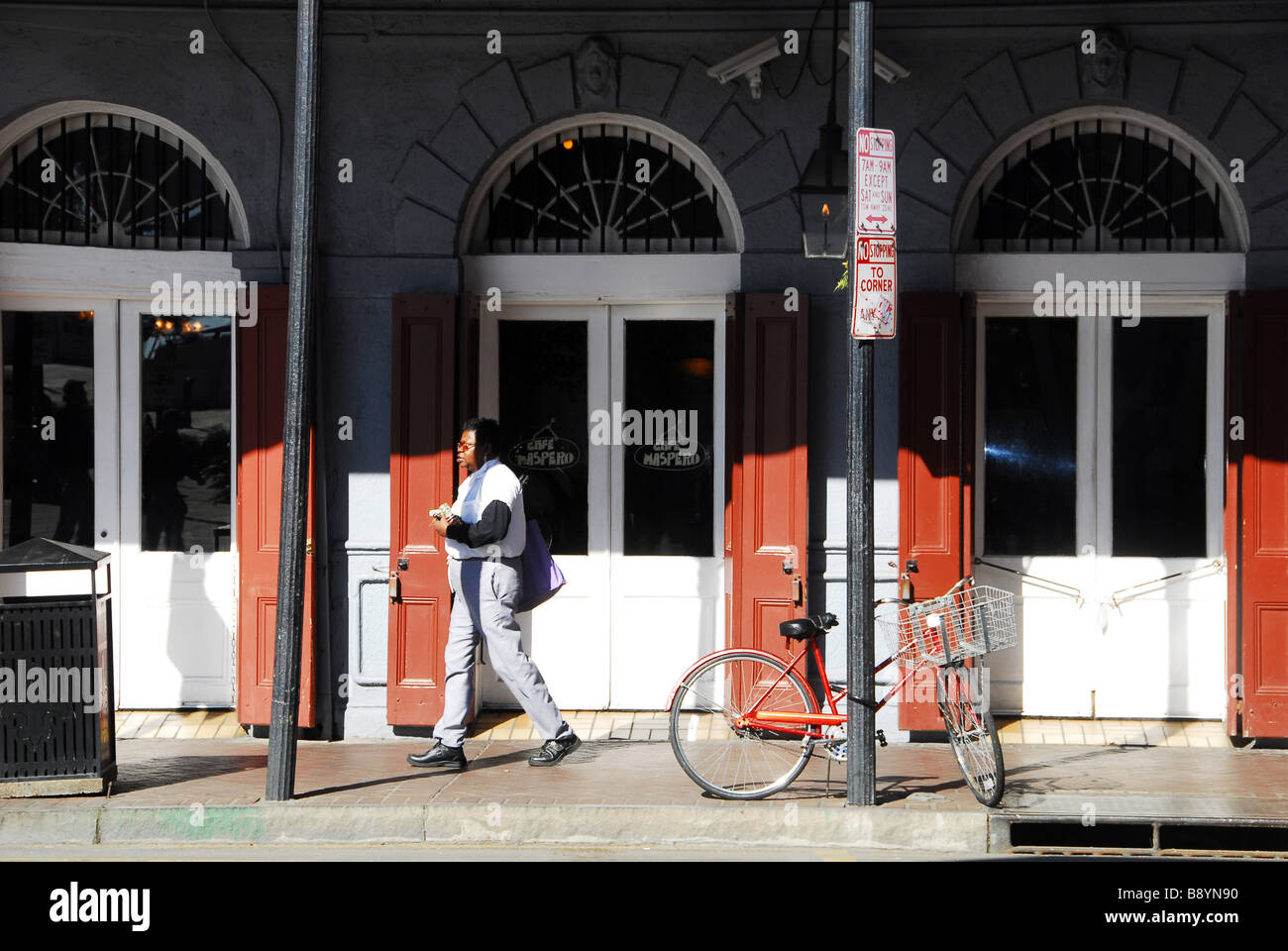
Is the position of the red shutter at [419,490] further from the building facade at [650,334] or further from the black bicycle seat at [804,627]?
the black bicycle seat at [804,627]

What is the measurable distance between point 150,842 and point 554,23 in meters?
5.20

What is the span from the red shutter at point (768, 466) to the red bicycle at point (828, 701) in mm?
1151

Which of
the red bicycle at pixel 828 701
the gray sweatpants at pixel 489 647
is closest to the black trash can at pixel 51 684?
the gray sweatpants at pixel 489 647

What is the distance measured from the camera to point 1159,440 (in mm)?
9398

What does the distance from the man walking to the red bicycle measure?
92 cm

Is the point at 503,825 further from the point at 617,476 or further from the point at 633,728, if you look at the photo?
the point at 617,476

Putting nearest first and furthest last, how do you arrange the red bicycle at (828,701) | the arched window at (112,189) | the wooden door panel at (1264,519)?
the red bicycle at (828,701)
the wooden door panel at (1264,519)
the arched window at (112,189)

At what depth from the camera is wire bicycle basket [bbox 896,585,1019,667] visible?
741 cm

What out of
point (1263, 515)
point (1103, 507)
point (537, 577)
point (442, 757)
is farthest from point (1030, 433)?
point (442, 757)

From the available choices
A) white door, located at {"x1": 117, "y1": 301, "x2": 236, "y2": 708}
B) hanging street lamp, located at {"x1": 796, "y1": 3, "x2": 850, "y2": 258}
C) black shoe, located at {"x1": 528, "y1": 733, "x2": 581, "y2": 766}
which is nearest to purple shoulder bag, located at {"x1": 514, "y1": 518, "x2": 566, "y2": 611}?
black shoe, located at {"x1": 528, "y1": 733, "x2": 581, "y2": 766}

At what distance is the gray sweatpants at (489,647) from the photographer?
834 centimetres

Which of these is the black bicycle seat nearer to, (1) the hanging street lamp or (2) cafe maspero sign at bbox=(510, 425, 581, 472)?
(1) the hanging street lamp

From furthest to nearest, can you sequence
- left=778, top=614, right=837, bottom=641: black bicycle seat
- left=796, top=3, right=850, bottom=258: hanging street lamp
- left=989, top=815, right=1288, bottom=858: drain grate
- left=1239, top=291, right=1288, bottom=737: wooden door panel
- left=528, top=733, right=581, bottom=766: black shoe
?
left=1239, top=291, right=1288, bottom=737: wooden door panel < left=796, top=3, right=850, bottom=258: hanging street lamp < left=528, top=733, right=581, bottom=766: black shoe < left=778, top=614, right=837, bottom=641: black bicycle seat < left=989, top=815, right=1288, bottom=858: drain grate

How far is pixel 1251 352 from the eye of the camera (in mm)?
8844
